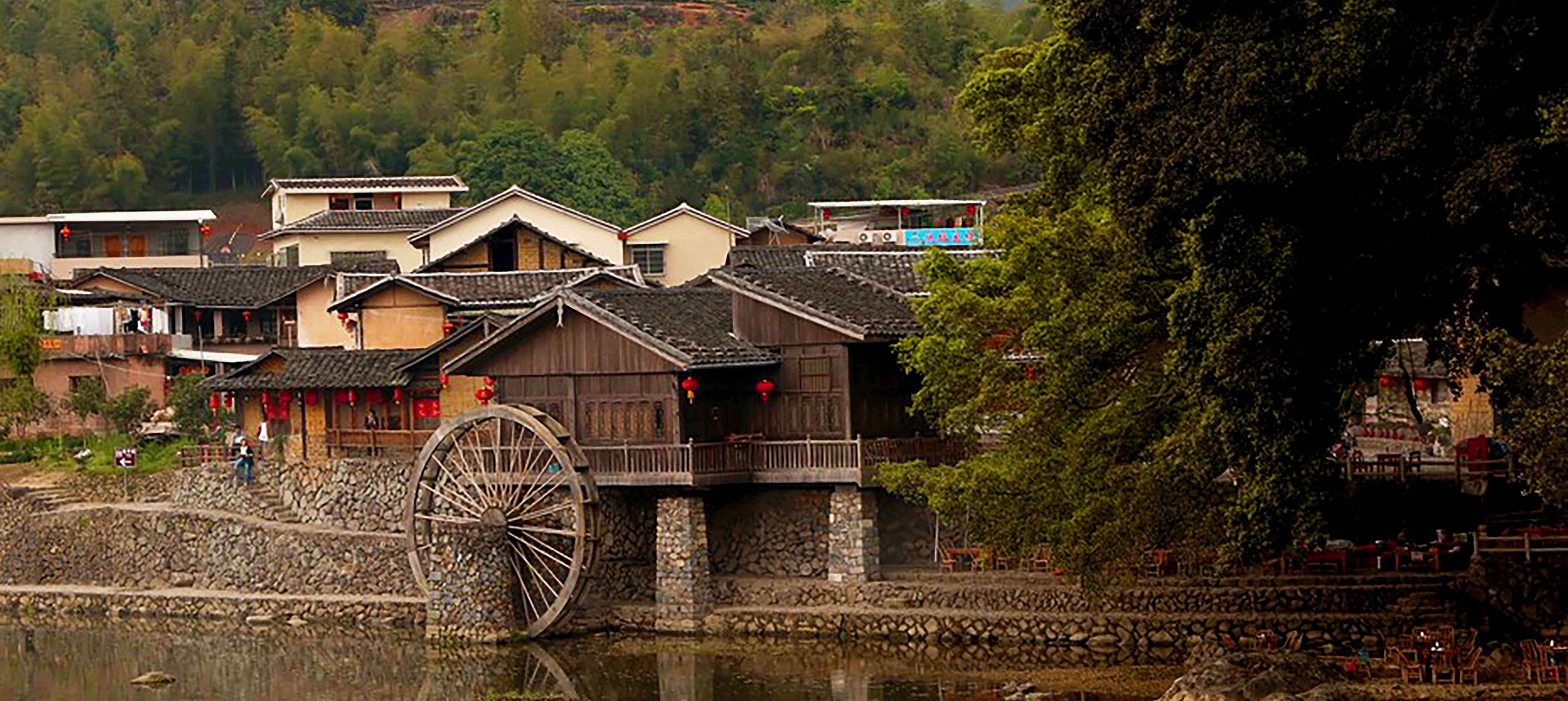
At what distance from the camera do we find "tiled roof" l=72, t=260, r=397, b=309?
190ft

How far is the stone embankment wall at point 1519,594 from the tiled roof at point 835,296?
9.19 metres

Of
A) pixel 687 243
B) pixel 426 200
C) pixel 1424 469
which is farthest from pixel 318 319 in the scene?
pixel 1424 469

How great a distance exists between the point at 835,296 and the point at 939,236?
967 inches

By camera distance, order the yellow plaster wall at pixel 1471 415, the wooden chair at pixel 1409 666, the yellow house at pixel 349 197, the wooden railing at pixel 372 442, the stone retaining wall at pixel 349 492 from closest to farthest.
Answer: the wooden chair at pixel 1409 666 < the yellow plaster wall at pixel 1471 415 < the stone retaining wall at pixel 349 492 < the wooden railing at pixel 372 442 < the yellow house at pixel 349 197

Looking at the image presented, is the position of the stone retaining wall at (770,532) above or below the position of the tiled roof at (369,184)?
below

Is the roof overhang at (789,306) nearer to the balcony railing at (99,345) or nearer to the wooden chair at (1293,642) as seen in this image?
the wooden chair at (1293,642)

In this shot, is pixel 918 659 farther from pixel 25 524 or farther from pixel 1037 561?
pixel 25 524

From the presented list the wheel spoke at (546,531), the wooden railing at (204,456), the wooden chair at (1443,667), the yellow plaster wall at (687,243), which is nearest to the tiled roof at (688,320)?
the wheel spoke at (546,531)

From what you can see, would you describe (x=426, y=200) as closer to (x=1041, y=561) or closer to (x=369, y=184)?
A: (x=369, y=184)

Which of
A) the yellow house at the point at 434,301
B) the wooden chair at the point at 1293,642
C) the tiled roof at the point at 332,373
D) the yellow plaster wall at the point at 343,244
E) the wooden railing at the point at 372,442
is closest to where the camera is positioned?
the wooden chair at the point at 1293,642

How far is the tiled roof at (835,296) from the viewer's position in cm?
3806

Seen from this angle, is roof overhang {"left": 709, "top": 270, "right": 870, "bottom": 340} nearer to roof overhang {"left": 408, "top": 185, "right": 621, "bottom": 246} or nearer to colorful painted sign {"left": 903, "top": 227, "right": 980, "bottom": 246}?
colorful painted sign {"left": 903, "top": 227, "right": 980, "bottom": 246}

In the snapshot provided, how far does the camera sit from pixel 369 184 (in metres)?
69.9

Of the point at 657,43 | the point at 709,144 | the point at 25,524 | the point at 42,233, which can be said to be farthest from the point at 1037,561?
the point at 657,43
